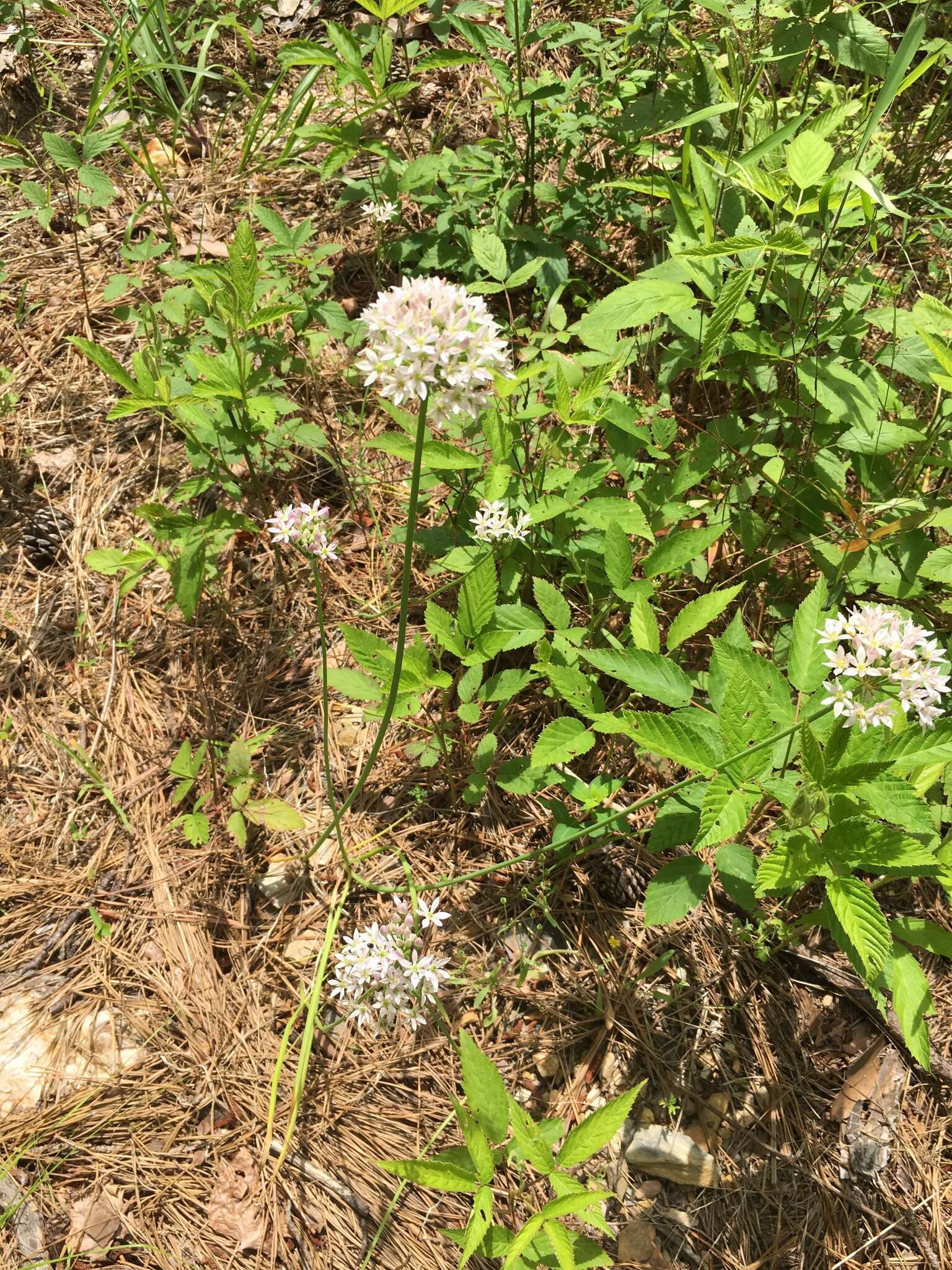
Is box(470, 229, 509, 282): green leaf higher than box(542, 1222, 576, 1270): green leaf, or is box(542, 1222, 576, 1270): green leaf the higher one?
box(470, 229, 509, 282): green leaf

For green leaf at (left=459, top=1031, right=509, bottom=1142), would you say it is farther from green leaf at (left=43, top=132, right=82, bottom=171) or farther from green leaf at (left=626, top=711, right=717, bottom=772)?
green leaf at (left=43, top=132, right=82, bottom=171)

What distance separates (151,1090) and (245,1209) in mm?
378

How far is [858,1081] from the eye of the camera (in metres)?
2.12

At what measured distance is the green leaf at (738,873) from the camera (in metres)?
1.89

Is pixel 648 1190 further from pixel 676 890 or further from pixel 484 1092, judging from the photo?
pixel 676 890

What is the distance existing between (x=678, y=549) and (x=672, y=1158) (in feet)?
5.03

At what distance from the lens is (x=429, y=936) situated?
231 centimetres

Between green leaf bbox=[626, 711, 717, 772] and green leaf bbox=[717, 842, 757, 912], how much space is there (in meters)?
0.28

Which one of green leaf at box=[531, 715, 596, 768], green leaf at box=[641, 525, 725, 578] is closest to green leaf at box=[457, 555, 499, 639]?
green leaf at box=[531, 715, 596, 768]

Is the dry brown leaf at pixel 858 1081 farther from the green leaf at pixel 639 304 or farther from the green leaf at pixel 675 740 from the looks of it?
the green leaf at pixel 639 304

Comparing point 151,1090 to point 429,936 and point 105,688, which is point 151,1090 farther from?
point 105,688

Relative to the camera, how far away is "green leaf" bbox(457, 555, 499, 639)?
2146mm

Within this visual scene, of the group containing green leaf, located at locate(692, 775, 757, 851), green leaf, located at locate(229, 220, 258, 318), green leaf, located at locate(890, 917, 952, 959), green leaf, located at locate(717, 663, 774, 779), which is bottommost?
green leaf, located at locate(890, 917, 952, 959)

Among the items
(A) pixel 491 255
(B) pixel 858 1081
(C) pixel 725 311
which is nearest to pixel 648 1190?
(B) pixel 858 1081
